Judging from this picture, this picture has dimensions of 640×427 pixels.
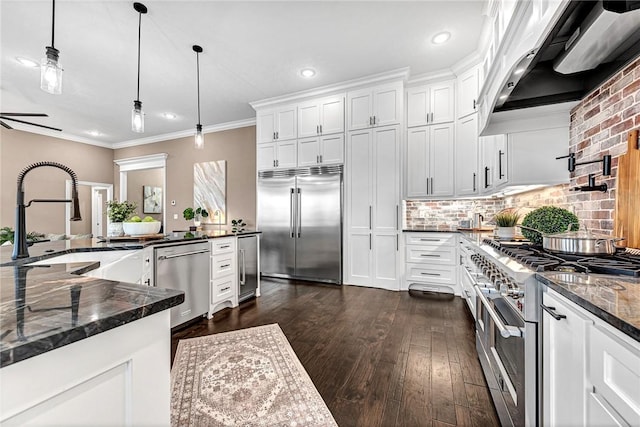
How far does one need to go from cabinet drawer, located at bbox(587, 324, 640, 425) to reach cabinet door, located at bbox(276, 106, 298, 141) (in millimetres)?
4120

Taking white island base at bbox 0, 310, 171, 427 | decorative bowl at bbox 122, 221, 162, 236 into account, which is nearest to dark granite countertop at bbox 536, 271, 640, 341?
white island base at bbox 0, 310, 171, 427

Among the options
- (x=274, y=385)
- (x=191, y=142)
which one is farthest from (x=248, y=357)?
(x=191, y=142)

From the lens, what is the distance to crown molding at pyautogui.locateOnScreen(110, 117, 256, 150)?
5445 mm

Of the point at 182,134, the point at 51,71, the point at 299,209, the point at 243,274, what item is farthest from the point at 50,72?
the point at 182,134

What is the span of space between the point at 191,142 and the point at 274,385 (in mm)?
5740

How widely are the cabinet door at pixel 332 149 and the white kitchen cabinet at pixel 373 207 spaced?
12cm

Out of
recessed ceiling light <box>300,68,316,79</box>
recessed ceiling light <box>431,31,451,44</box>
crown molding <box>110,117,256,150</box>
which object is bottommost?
crown molding <box>110,117,256,150</box>

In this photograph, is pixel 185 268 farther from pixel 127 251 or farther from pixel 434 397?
pixel 434 397

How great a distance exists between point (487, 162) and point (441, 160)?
2.40ft

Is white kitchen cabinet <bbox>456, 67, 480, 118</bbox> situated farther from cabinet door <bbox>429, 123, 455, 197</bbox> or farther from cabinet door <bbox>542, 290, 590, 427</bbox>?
cabinet door <bbox>542, 290, 590, 427</bbox>

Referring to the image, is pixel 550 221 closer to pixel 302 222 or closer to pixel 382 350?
pixel 382 350

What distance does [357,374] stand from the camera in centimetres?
177

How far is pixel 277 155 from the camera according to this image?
447 cm

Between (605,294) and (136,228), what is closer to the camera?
(605,294)
